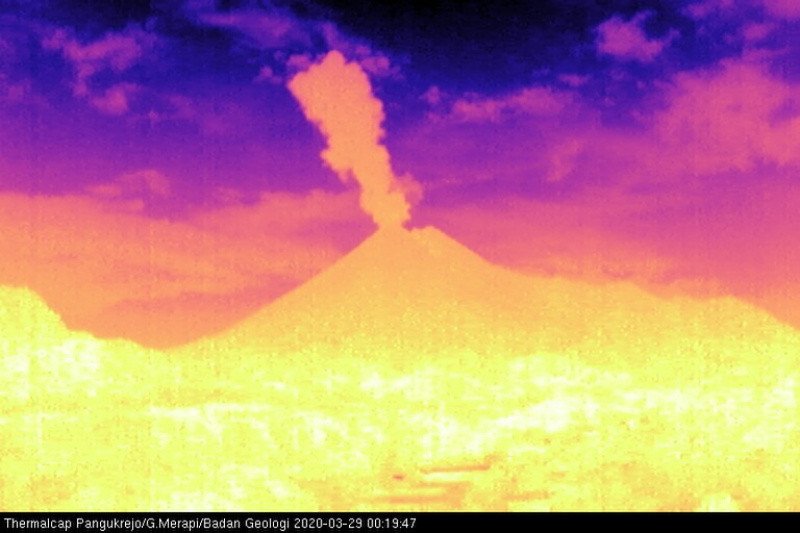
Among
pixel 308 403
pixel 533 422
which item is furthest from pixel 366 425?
pixel 533 422

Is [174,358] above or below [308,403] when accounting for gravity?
above

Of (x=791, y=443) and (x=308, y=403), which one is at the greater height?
(x=308, y=403)

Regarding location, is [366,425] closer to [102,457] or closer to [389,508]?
[389,508]

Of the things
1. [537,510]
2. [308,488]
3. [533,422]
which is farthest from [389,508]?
[533,422]

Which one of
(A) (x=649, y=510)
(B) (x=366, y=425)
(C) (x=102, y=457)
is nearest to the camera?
(A) (x=649, y=510)

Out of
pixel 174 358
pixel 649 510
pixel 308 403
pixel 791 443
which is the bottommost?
pixel 649 510

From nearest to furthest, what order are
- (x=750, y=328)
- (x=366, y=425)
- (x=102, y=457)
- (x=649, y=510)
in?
(x=649, y=510), (x=102, y=457), (x=366, y=425), (x=750, y=328)
